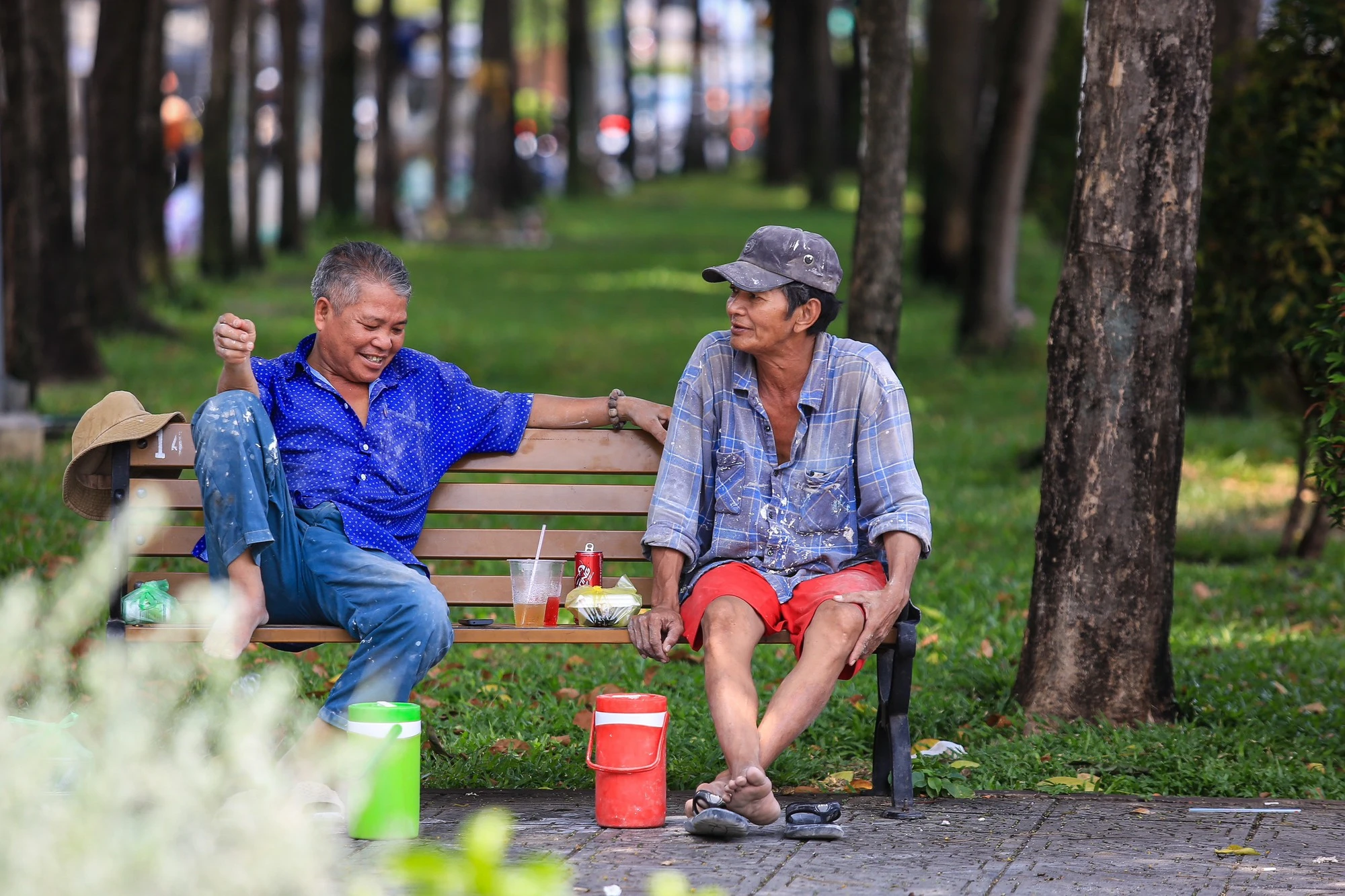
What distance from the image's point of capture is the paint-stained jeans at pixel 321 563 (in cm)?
447

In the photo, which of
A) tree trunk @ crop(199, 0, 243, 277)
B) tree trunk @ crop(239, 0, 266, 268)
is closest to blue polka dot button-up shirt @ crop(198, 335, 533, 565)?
tree trunk @ crop(199, 0, 243, 277)

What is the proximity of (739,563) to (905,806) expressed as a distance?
818 millimetres

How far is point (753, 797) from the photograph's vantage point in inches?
169

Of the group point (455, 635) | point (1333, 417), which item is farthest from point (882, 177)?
point (455, 635)

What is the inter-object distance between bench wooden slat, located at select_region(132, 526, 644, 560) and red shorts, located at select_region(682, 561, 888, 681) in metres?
0.43

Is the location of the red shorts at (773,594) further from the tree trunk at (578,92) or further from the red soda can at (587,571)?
the tree trunk at (578,92)

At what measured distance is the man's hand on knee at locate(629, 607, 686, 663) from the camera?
15.1 feet

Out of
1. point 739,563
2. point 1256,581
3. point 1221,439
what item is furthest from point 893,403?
point 1221,439

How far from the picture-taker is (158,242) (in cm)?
1802

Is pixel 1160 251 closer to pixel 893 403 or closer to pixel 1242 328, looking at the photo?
pixel 893 403

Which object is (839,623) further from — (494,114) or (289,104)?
(494,114)

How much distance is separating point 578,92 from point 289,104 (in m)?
14.5

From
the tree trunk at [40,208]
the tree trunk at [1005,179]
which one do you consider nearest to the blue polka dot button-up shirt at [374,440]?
the tree trunk at [40,208]

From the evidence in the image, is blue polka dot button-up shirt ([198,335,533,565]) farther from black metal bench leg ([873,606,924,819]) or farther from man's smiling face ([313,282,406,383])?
black metal bench leg ([873,606,924,819])
